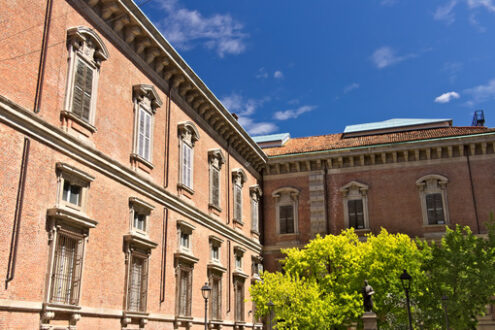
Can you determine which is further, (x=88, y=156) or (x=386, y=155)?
(x=386, y=155)

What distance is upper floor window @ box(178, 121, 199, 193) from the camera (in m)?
21.8

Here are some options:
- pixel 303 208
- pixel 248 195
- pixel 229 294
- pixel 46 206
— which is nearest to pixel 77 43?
pixel 46 206

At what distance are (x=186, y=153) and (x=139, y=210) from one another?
491 centimetres

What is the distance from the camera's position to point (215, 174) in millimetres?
25812

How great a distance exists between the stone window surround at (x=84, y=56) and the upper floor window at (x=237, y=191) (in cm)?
1249

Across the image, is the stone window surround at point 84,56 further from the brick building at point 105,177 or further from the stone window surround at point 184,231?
the stone window surround at point 184,231

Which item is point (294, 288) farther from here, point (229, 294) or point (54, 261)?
point (54, 261)

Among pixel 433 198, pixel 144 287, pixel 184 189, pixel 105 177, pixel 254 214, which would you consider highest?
pixel 433 198

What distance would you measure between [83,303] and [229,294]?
1175cm

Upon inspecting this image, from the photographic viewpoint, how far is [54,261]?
44.4 feet

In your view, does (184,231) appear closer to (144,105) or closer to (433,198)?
(144,105)

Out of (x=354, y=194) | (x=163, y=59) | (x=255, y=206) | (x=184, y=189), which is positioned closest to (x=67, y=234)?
(x=184, y=189)

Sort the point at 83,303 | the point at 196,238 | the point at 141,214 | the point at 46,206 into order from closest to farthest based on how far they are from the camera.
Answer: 1. the point at 46,206
2. the point at 83,303
3. the point at 141,214
4. the point at 196,238

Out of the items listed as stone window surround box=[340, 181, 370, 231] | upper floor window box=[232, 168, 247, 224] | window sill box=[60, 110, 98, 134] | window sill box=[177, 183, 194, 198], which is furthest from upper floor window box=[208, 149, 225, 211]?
window sill box=[60, 110, 98, 134]
